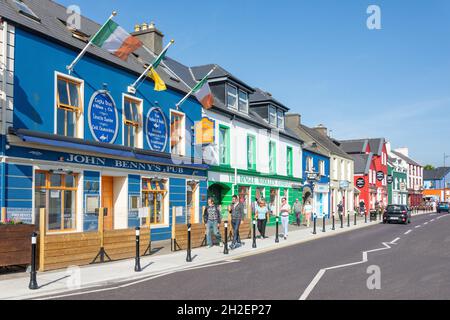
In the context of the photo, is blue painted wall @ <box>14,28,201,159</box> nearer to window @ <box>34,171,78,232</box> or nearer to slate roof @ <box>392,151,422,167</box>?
window @ <box>34,171,78,232</box>

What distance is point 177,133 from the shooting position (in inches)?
785

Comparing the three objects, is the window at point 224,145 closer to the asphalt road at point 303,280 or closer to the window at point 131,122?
the window at point 131,122

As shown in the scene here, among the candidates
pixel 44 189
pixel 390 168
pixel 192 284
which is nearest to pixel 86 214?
pixel 44 189

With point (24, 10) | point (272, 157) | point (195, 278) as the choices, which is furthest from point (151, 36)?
point (195, 278)

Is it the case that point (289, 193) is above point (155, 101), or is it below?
below

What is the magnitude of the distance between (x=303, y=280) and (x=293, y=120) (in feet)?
113

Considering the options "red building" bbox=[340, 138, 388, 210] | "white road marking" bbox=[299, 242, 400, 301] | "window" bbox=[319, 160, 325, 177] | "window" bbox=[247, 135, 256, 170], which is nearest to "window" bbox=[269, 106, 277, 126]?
"window" bbox=[247, 135, 256, 170]

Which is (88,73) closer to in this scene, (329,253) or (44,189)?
(44,189)

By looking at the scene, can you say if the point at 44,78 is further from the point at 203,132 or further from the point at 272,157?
the point at 272,157

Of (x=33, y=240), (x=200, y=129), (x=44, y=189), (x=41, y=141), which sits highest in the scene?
(x=200, y=129)

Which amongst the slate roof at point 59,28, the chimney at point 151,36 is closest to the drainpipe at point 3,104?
the slate roof at point 59,28

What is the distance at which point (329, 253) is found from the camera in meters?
14.6

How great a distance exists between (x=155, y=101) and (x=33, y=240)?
10340 millimetres

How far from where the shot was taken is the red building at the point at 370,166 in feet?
180
